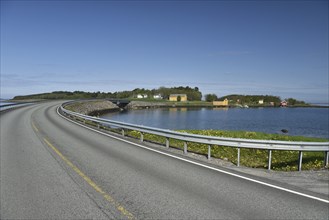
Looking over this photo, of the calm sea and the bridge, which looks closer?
the calm sea

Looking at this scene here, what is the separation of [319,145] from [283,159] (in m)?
3.82

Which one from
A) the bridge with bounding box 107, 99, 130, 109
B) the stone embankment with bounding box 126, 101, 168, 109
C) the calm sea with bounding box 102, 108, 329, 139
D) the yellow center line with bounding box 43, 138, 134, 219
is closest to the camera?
the yellow center line with bounding box 43, 138, 134, 219

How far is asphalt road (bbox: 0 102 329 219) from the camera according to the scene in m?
5.80

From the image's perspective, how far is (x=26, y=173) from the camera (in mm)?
9016

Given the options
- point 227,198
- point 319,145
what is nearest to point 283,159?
point 319,145

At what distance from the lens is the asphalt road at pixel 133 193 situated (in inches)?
228

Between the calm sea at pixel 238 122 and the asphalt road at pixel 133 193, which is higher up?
the asphalt road at pixel 133 193

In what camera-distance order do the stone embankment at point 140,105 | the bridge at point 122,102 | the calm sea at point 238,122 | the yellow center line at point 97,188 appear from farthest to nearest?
1. the stone embankment at point 140,105
2. the bridge at point 122,102
3. the calm sea at point 238,122
4. the yellow center line at point 97,188

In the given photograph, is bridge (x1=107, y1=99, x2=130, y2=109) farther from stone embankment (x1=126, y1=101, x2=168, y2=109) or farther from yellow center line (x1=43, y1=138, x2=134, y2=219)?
yellow center line (x1=43, y1=138, x2=134, y2=219)

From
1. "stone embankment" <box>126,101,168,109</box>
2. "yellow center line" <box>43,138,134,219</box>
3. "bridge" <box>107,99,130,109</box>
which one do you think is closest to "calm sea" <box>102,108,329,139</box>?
"yellow center line" <box>43,138,134,219</box>

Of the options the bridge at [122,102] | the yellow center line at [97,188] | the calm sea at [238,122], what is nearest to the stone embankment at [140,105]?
the bridge at [122,102]

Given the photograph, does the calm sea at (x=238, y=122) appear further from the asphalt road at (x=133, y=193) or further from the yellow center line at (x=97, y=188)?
the asphalt road at (x=133, y=193)

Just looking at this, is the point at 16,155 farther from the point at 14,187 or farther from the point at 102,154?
the point at 14,187

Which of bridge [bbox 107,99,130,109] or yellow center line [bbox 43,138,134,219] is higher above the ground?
yellow center line [bbox 43,138,134,219]
